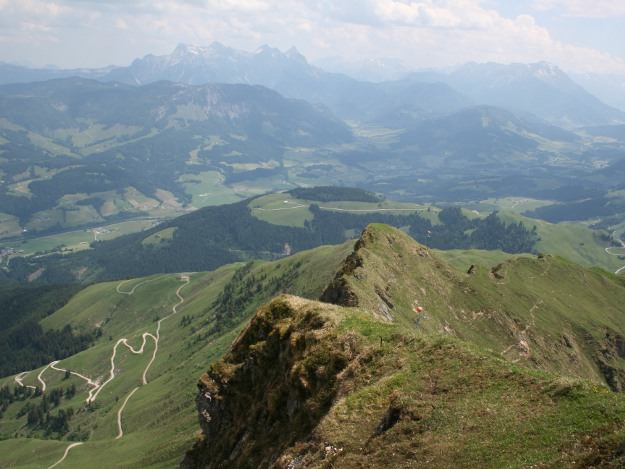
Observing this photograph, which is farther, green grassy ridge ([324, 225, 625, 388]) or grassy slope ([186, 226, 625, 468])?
green grassy ridge ([324, 225, 625, 388])

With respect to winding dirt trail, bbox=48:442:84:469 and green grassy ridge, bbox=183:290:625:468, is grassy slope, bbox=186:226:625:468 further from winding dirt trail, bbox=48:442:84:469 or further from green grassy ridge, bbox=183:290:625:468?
winding dirt trail, bbox=48:442:84:469

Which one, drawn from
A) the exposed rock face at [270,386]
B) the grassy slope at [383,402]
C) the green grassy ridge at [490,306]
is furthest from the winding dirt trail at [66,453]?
the grassy slope at [383,402]

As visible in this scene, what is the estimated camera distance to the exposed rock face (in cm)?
5434

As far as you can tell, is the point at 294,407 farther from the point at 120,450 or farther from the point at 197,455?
the point at 120,450

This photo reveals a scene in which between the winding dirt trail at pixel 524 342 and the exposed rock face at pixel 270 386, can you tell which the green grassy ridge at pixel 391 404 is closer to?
the exposed rock face at pixel 270 386

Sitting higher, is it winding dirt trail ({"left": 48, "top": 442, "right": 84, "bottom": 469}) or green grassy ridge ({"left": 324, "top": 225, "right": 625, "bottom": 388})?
green grassy ridge ({"left": 324, "top": 225, "right": 625, "bottom": 388})

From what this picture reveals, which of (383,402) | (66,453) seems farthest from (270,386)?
(66,453)

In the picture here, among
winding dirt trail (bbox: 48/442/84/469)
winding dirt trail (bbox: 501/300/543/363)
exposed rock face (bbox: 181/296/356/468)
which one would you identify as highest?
exposed rock face (bbox: 181/296/356/468)

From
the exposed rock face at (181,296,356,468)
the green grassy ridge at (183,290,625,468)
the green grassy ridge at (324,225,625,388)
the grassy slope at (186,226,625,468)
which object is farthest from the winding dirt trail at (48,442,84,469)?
the green grassy ridge at (183,290,625,468)

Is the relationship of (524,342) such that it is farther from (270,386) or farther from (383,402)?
(383,402)

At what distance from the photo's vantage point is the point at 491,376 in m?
46.1

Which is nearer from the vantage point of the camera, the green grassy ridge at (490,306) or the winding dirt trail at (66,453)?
the green grassy ridge at (490,306)

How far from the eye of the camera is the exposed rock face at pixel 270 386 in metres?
54.3

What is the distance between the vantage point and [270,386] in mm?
61812
